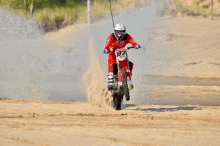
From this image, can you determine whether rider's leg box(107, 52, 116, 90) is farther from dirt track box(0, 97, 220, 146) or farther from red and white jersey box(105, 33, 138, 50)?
dirt track box(0, 97, 220, 146)

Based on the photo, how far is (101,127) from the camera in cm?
607

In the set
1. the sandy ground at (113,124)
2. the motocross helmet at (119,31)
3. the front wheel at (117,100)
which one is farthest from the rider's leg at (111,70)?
the sandy ground at (113,124)

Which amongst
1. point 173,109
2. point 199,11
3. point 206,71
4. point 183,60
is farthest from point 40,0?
point 173,109

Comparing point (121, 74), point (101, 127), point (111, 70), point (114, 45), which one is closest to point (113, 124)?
point (101, 127)

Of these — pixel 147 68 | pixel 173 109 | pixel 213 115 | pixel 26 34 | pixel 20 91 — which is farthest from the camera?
pixel 26 34

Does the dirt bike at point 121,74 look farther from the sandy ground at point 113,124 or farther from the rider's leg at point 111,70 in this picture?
the sandy ground at point 113,124

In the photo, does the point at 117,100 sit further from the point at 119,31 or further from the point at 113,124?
the point at 113,124

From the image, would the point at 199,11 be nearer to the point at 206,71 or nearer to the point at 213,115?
the point at 206,71

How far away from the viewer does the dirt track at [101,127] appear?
500 centimetres

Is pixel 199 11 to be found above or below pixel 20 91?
above

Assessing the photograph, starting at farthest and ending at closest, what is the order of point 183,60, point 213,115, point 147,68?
1. point 183,60
2. point 147,68
3. point 213,115

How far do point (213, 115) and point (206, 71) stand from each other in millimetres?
13785

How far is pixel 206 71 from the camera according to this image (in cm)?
2127

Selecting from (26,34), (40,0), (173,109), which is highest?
(40,0)
